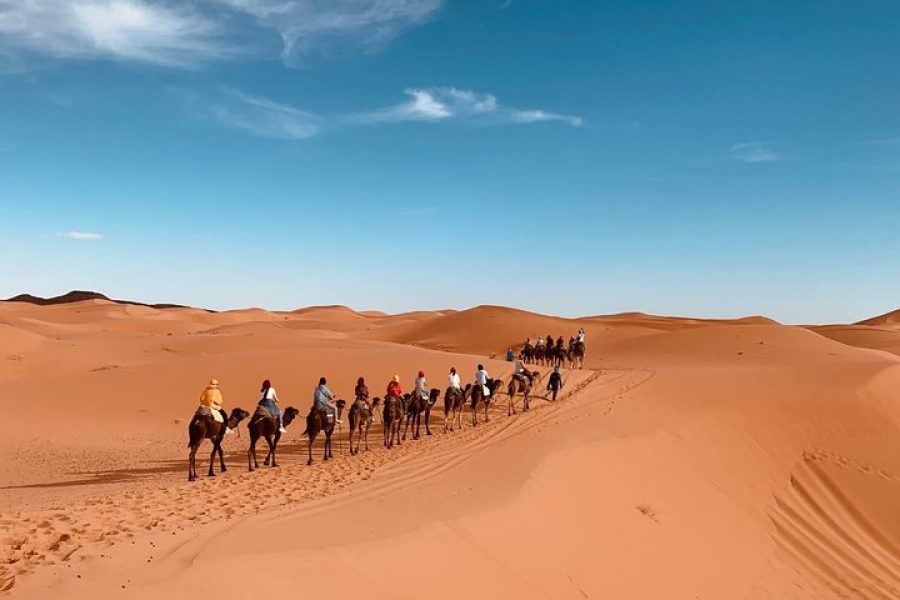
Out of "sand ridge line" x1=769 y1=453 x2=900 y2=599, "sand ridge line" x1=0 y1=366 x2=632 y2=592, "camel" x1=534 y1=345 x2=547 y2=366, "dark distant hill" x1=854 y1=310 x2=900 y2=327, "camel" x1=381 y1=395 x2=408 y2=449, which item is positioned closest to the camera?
"sand ridge line" x1=0 y1=366 x2=632 y2=592

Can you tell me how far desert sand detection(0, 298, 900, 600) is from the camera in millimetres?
7121

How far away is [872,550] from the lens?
46.2ft

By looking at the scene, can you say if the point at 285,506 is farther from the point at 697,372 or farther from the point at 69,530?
the point at 697,372

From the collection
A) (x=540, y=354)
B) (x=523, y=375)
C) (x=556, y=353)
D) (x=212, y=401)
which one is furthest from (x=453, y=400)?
(x=540, y=354)

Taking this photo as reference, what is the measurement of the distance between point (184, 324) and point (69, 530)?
68755 millimetres

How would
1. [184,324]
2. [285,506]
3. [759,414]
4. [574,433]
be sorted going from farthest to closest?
1. [184,324]
2. [759,414]
3. [574,433]
4. [285,506]

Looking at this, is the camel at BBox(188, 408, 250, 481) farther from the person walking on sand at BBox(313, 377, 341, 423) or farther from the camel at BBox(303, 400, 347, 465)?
the person walking on sand at BBox(313, 377, 341, 423)

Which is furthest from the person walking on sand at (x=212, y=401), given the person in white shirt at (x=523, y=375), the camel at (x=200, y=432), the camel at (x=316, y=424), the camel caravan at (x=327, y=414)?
the person in white shirt at (x=523, y=375)

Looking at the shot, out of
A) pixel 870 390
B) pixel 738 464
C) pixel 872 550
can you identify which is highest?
pixel 870 390

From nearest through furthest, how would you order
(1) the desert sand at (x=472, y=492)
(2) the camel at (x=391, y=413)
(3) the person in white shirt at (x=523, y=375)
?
(1) the desert sand at (x=472, y=492) → (2) the camel at (x=391, y=413) → (3) the person in white shirt at (x=523, y=375)

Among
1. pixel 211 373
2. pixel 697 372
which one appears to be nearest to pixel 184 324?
pixel 211 373

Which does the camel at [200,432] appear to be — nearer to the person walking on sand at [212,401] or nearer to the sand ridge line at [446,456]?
the person walking on sand at [212,401]

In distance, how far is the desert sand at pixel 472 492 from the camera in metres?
7.12

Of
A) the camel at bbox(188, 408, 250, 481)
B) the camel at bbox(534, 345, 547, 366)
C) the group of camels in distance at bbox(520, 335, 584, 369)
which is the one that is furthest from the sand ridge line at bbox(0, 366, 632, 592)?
the camel at bbox(534, 345, 547, 366)
